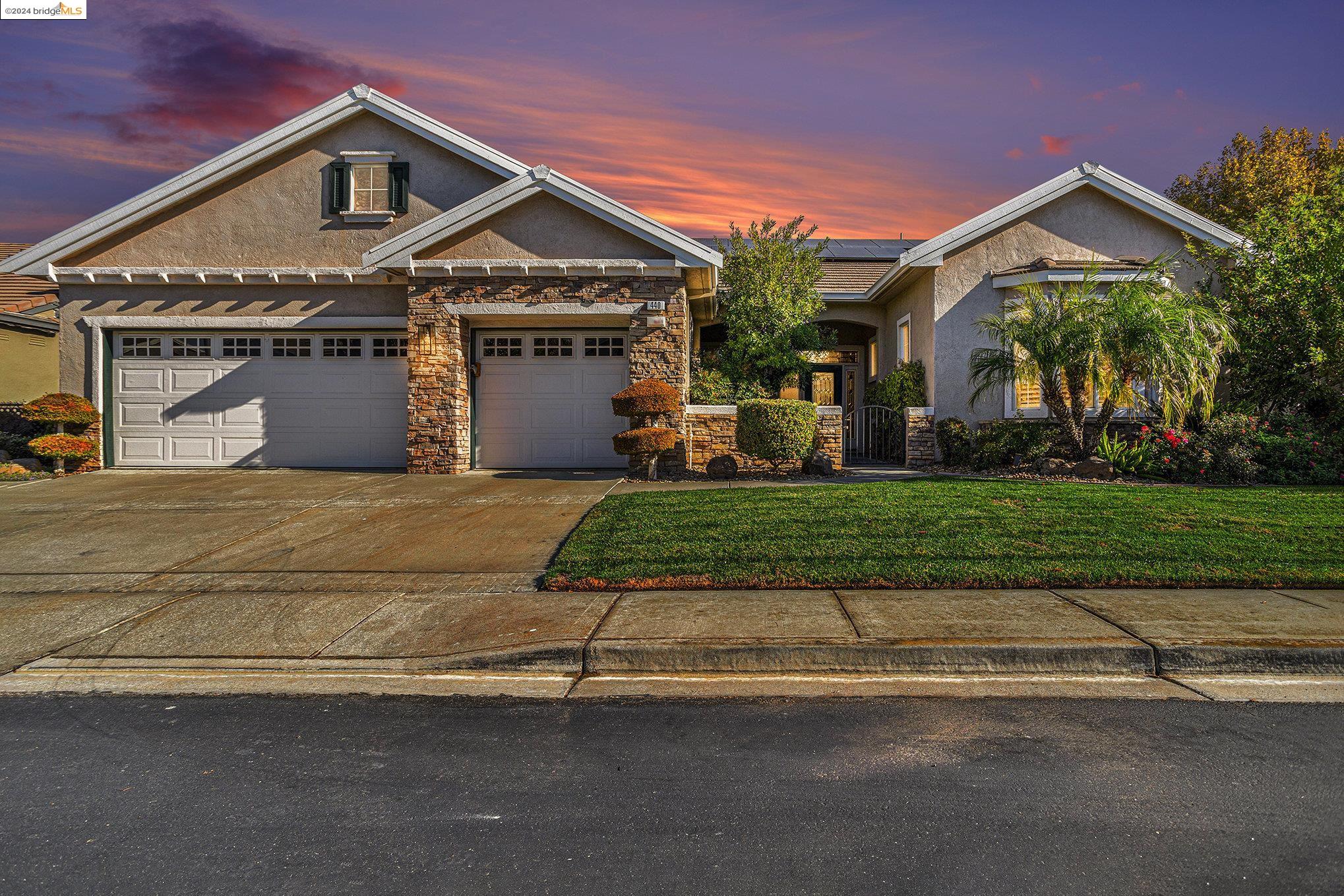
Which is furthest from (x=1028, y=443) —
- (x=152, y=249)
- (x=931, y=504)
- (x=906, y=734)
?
(x=152, y=249)

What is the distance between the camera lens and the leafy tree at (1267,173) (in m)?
23.6

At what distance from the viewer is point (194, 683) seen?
4.95m

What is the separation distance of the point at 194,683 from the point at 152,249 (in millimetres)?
13253

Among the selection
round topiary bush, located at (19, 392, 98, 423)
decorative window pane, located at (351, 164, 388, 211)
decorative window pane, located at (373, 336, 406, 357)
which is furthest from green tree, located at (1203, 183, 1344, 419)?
round topiary bush, located at (19, 392, 98, 423)

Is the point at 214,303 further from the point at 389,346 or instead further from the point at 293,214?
the point at 389,346

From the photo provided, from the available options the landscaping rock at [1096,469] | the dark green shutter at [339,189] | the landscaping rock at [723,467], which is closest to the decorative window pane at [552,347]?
the landscaping rock at [723,467]

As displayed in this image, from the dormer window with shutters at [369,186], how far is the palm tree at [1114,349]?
11513 mm

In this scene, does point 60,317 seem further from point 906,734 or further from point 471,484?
point 906,734

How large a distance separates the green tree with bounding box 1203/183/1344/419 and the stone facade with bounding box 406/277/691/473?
30.6ft

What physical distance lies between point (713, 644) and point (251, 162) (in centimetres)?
1450

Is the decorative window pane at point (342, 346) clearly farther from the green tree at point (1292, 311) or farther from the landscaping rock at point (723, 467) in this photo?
the green tree at point (1292, 311)

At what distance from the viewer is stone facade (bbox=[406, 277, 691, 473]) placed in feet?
44.3

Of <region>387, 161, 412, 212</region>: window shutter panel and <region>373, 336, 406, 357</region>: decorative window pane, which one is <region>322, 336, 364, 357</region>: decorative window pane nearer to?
<region>373, 336, 406, 357</region>: decorative window pane

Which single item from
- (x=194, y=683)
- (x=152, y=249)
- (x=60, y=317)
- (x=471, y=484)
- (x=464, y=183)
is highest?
(x=464, y=183)
